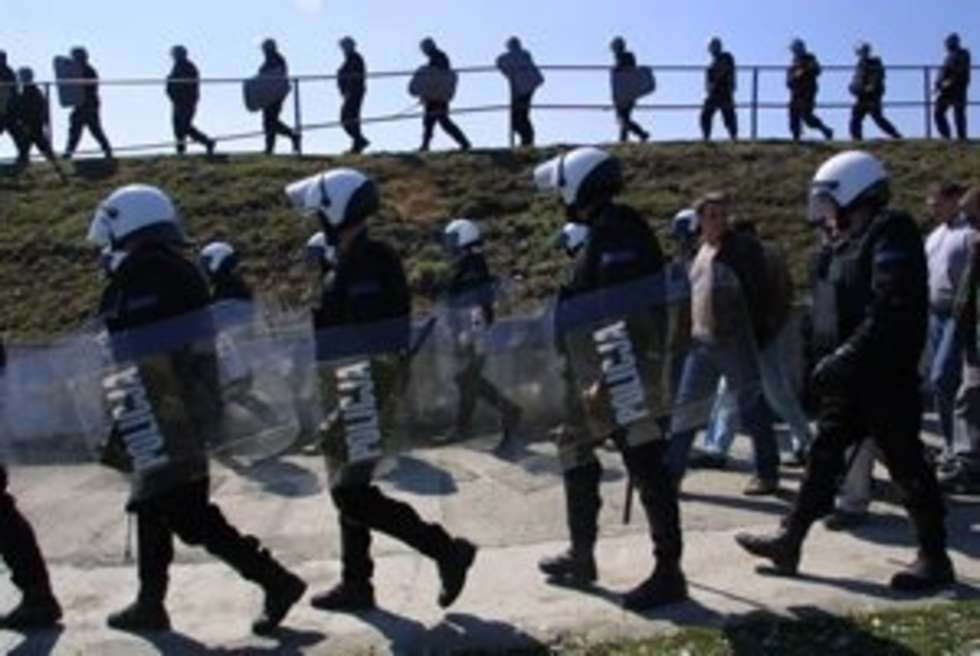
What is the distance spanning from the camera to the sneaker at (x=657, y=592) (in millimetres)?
6824

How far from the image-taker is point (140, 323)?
666cm

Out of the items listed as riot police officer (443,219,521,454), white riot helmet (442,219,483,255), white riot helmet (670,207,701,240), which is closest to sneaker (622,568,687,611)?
riot police officer (443,219,521,454)

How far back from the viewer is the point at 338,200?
22.6 feet

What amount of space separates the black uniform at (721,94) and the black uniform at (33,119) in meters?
8.75

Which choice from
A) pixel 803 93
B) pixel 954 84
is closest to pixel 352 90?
pixel 803 93

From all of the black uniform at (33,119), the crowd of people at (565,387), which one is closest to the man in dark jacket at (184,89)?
the black uniform at (33,119)

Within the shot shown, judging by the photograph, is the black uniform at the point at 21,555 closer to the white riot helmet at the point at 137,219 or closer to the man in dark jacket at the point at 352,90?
the white riot helmet at the point at 137,219

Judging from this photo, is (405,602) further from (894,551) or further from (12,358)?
(12,358)

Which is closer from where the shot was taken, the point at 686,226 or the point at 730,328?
the point at 730,328

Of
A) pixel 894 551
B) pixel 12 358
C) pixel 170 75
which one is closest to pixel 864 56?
pixel 170 75

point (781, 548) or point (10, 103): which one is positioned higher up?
point (10, 103)

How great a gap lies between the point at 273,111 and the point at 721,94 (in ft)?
20.0

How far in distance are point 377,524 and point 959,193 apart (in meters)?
3.72

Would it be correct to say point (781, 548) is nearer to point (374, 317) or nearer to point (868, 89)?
point (374, 317)
